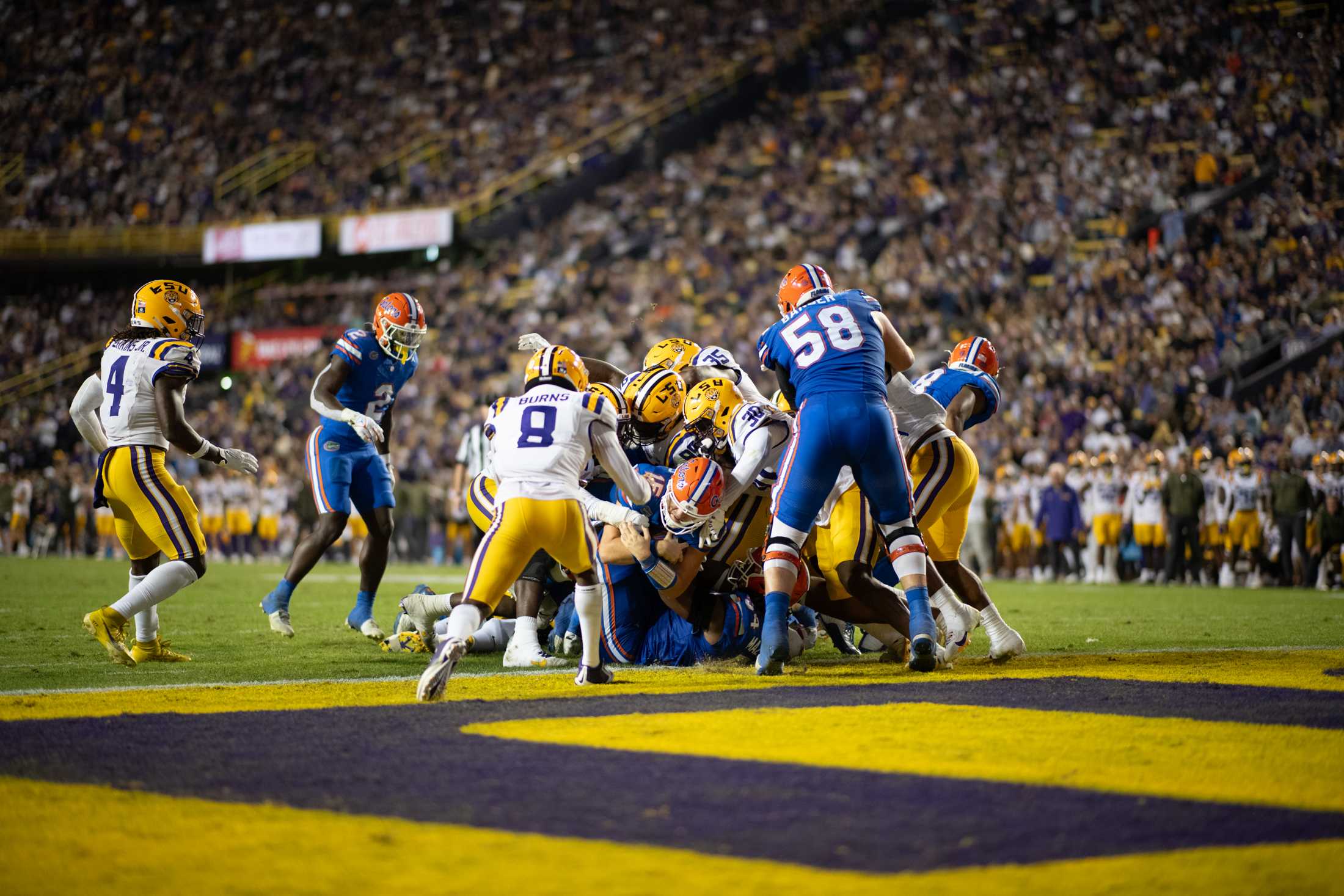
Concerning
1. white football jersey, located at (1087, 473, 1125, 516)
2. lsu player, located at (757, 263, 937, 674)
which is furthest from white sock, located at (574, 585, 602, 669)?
white football jersey, located at (1087, 473, 1125, 516)

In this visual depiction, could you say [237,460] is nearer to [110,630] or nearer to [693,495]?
[110,630]

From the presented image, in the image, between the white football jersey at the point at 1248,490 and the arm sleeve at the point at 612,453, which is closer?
the arm sleeve at the point at 612,453

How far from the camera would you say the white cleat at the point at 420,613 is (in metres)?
8.34

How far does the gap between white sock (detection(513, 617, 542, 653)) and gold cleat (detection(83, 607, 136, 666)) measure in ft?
6.70

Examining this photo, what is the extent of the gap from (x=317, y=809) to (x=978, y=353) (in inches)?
228

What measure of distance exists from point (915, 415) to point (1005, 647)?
137 centimetres

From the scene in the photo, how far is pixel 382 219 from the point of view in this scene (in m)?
33.7

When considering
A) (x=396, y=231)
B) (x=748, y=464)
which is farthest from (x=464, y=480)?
(x=396, y=231)

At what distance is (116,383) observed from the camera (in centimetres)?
802

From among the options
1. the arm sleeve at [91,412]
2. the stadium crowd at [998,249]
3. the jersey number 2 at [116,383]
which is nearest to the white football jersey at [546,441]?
the jersey number 2 at [116,383]

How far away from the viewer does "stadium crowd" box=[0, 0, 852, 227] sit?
117 feet

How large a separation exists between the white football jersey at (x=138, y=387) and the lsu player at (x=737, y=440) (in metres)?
2.82

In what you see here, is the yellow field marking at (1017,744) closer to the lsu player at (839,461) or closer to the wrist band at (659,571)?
the lsu player at (839,461)

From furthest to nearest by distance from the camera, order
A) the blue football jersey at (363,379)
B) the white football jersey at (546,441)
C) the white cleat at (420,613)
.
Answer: the blue football jersey at (363,379), the white cleat at (420,613), the white football jersey at (546,441)
